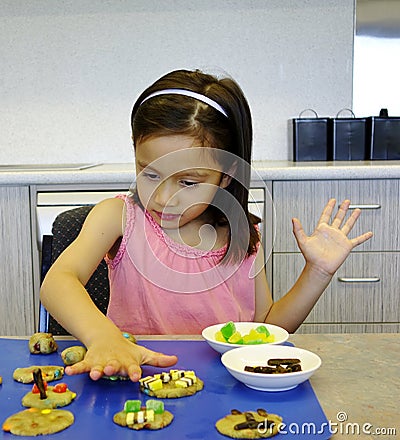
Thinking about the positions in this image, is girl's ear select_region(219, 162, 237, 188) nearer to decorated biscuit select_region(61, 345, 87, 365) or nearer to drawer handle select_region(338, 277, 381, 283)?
decorated biscuit select_region(61, 345, 87, 365)

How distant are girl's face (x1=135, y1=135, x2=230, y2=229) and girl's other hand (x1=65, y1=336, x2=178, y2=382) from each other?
12.4 inches

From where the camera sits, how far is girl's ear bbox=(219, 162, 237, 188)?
4.07ft

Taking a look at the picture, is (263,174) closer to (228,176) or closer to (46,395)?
(228,176)

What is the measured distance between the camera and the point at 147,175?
1101 mm

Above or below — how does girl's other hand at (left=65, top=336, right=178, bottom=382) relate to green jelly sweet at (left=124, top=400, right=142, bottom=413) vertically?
above

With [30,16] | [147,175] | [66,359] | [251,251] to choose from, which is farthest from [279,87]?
[66,359]

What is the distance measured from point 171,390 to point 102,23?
2.18 m

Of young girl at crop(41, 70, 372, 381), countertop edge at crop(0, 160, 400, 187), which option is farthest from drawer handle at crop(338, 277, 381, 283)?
young girl at crop(41, 70, 372, 381)

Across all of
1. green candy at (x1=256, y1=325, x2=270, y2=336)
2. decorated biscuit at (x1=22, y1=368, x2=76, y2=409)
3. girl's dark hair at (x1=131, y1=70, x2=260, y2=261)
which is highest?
girl's dark hair at (x1=131, y1=70, x2=260, y2=261)

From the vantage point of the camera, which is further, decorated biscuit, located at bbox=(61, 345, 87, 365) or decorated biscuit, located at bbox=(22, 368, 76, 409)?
decorated biscuit, located at bbox=(61, 345, 87, 365)

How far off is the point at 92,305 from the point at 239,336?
22cm

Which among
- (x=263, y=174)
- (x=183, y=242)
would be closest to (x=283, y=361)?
(x=183, y=242)

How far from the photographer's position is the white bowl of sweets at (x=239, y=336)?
891 millimetres

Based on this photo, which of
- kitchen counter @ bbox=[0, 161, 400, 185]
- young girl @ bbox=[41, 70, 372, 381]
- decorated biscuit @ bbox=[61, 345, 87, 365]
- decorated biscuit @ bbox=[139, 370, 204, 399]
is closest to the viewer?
decorated biscuit @ bbox=[139, 370, 204, 399]
